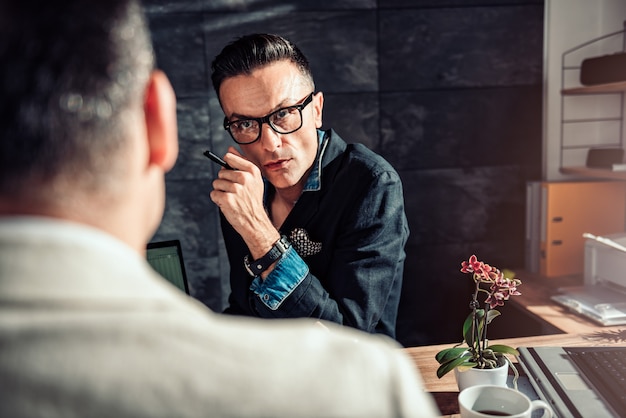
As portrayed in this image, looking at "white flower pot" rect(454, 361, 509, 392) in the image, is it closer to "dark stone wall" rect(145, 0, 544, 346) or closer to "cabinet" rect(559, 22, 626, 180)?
"dark stone wall" rect(145, 0, 544, 346)

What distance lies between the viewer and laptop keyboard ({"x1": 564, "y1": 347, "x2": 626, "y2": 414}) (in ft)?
3.15

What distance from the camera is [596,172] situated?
2.41m

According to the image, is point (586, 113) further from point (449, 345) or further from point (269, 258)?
point (269, 258)

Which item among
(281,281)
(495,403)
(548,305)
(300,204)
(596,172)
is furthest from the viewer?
(596,172)

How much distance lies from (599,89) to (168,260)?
206cm

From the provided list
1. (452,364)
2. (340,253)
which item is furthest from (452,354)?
(340,253)

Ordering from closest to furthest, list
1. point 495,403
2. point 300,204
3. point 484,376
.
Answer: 1. point 495,403
2. point 484,376
3. point 300,204

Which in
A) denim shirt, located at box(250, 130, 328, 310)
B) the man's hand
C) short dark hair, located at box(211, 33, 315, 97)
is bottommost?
denim shirt, located at box(250, 130, 328, 310)

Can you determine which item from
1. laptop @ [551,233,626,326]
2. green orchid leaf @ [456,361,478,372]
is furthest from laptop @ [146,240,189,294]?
laptop @ [551,233,626,326]

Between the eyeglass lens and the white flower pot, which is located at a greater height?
A: the eyeglass lens

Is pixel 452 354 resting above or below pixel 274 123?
below

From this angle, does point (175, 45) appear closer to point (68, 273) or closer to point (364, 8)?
point (364, 8)

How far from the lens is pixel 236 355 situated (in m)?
0.36

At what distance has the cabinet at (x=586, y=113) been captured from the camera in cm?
259
